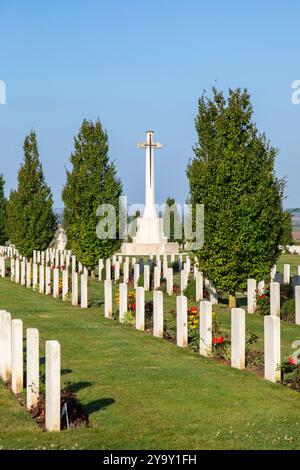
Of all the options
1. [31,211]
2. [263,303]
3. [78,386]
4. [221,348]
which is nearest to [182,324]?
[221,348]

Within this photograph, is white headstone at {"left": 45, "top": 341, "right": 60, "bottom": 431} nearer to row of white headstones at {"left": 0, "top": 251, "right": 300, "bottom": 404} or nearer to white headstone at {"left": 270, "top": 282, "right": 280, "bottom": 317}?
row of white headstones at {"left": 0, "top": 251, "right": 300, "bottom": 404}

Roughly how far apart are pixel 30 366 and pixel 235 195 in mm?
11339

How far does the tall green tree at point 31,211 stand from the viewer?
4166 centimetres

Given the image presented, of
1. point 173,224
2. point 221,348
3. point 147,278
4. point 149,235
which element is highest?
point 173,224

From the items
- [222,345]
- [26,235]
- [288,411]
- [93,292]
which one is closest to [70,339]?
[222,345]

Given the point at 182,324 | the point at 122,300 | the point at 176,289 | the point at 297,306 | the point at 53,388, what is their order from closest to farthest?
the point at 53,388
the point at 182,324
the point at 297,306
the point at 122,300
the point at 176,289

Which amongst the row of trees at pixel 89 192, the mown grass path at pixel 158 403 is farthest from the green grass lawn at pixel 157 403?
the row of trees at pixel 89 192

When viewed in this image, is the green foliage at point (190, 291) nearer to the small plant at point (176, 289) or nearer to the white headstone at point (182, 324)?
the small plant at point (176, 289)

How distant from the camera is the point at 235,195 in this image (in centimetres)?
2050

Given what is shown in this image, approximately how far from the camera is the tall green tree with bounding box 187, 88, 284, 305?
20469mm

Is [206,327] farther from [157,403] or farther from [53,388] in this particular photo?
[53,388]

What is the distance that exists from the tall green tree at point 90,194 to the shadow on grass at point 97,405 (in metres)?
24.2

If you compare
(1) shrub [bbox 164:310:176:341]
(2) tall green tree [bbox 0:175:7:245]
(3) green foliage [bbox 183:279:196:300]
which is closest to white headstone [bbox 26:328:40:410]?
(1) shrub [bbox 164:310:176:341]
